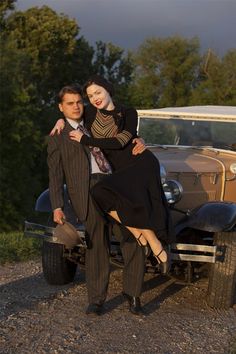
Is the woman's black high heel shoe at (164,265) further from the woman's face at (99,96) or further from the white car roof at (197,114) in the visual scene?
the white car roof at (197,114)

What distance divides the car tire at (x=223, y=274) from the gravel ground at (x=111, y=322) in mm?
116

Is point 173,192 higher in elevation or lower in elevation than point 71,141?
lower

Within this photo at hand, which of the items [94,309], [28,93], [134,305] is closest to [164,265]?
[134,305]

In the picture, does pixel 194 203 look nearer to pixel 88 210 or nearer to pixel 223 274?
pixel 223 274

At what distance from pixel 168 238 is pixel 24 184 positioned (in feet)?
74.4

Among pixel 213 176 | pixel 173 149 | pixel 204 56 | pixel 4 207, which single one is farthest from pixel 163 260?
pixel 204 56

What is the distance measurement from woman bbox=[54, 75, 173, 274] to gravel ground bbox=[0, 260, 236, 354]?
1.67ft

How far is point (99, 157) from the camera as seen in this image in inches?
205

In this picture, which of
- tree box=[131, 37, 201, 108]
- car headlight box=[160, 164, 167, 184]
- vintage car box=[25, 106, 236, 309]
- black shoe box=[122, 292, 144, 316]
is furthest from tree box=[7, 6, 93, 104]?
black shoe box=[122, 292, 144, 316]

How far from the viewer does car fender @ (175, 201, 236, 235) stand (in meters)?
5.38

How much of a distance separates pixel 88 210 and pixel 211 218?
106 cm

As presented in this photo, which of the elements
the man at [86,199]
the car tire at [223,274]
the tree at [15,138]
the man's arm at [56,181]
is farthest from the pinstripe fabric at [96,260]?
the tree at [15,138]

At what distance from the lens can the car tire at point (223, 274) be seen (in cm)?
544

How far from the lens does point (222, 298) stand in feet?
18.2
